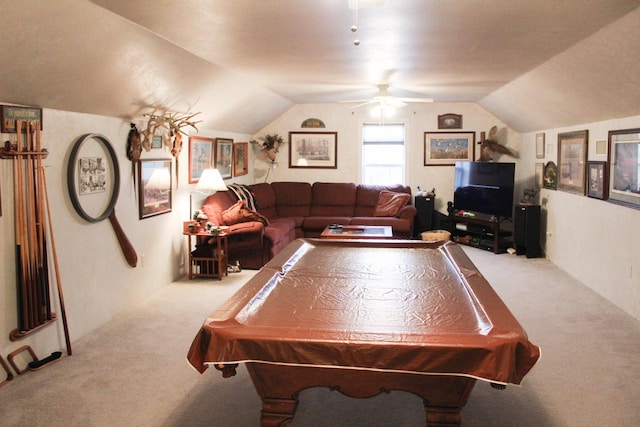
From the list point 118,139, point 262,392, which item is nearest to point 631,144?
point 262,392

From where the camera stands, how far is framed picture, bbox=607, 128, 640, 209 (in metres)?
4.80

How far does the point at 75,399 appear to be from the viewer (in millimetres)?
3240

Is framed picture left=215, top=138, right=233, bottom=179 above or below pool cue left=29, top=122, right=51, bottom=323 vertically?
above

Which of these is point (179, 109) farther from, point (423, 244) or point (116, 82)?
point (423, 244)

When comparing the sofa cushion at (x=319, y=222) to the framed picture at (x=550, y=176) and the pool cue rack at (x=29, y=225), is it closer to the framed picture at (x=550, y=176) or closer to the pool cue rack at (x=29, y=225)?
the framed picture at (x=550, y=176)

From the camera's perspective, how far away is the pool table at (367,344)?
6.86 feet

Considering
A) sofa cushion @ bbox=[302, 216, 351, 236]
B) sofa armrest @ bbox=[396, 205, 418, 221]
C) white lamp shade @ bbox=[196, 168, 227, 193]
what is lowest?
sofa cushion @ bbox=[302, 216, 351, 236]

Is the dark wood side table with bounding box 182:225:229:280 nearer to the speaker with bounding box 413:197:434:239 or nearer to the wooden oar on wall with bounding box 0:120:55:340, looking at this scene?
the wooden oar on wall with bounding box 0:120:55:340

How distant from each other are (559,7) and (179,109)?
3.89 meters


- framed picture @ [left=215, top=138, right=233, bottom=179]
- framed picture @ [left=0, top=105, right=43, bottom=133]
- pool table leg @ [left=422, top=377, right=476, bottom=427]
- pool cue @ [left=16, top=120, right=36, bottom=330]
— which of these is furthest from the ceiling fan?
pool table leg @ [left=422, top=377, right=476, bottom=427]

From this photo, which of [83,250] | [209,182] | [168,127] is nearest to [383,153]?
[209,182]

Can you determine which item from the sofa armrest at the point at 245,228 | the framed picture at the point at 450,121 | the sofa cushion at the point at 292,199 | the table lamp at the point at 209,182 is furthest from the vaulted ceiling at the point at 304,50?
the sofa cushion at the point at 292,199

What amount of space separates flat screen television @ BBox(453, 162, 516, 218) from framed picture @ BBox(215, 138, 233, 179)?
3.54 metres

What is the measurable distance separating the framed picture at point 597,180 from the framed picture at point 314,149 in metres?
4.32
